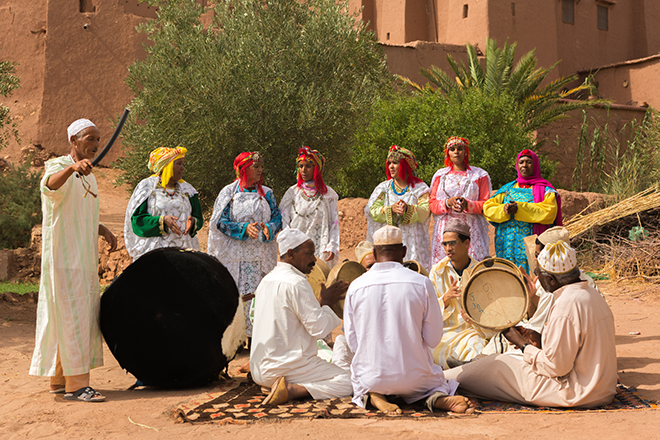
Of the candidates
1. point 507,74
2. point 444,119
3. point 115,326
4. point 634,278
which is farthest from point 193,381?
point 507,74

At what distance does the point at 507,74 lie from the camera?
16.9m

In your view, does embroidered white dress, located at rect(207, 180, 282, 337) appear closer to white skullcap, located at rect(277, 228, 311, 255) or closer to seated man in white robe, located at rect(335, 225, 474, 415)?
white skullcap, located at rect(277, 228, 311, 255)

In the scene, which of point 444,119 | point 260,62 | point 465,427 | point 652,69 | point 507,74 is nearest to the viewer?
point 465,427

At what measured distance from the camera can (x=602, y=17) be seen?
25.7 m

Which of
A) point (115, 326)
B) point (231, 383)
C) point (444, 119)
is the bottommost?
point (231, 383)

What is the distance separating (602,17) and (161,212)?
25426 mm

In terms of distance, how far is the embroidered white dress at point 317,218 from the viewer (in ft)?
20.0

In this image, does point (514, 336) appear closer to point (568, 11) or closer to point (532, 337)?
point (532, 337)

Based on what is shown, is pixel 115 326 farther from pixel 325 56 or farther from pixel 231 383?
pixel 325 56

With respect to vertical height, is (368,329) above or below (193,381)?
above

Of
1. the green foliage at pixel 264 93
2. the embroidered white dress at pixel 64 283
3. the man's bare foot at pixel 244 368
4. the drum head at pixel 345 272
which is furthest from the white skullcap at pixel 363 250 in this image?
the green foliage at pixel 264 93

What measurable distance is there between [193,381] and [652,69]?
2125cm

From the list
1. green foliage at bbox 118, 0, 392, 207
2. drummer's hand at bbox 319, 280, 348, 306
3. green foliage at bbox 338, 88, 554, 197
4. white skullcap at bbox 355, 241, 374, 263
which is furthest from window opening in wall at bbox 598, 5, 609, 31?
drummer's hand at bbox 319, 280, 348, 306

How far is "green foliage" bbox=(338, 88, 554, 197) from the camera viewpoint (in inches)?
537
